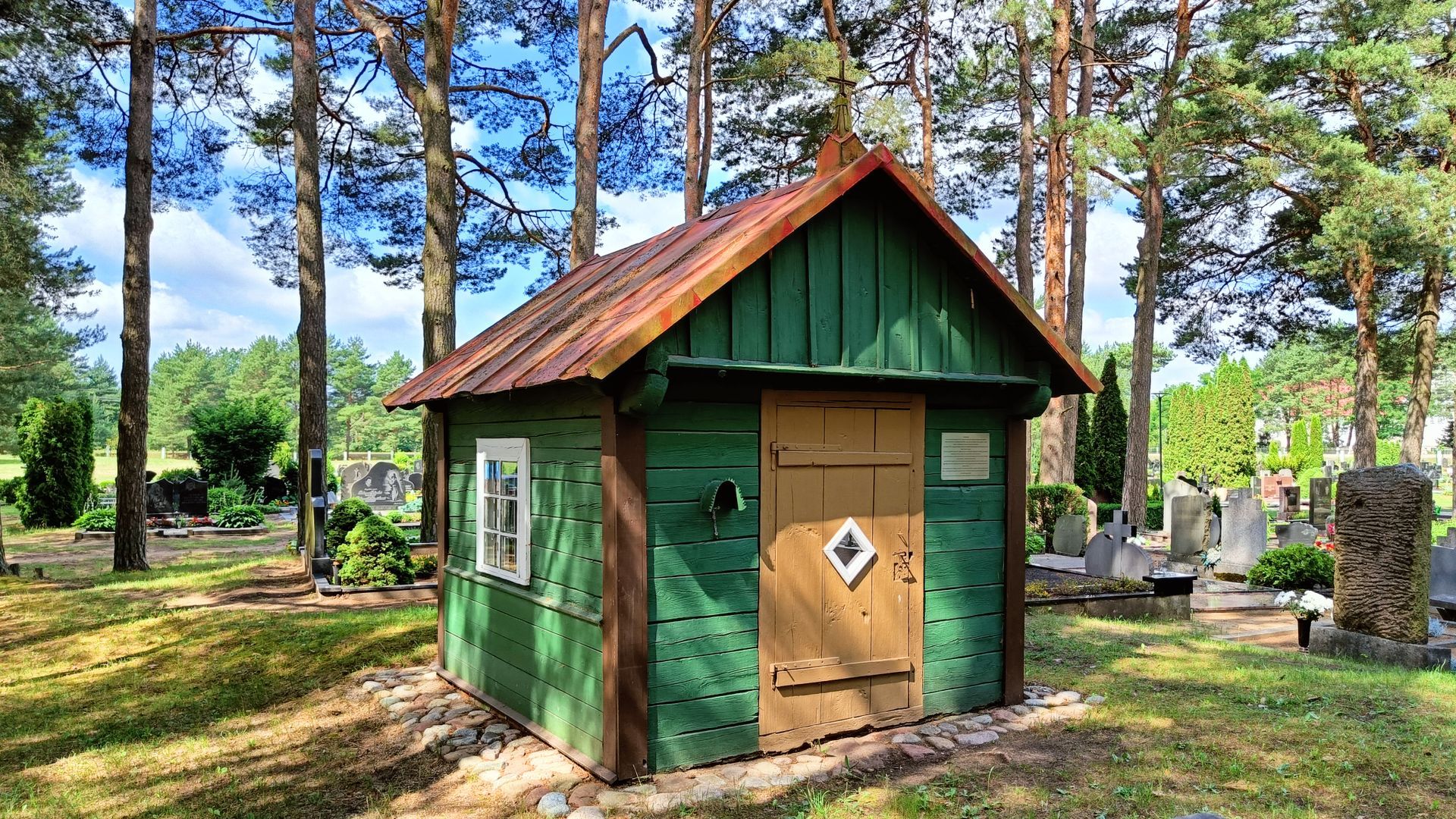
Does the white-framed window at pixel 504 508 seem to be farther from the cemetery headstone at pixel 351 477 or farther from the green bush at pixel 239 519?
the cemetery headstone at pixel 351 477

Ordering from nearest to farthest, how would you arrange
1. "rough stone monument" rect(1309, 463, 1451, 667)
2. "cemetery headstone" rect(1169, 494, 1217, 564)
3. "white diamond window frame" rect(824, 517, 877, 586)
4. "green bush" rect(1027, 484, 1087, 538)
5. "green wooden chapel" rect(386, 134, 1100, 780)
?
"green wooden chapel" rect(386, 134, 1100, 780) → "white diamond window frame" rect(824, 517, 877, 586) → "rough stone monument" rect(1309, 463, 1451, 667) → "cemetery headstone" rect(1169, 494, 1217, 564) → "green bush" rect(1027, 484, 1087, 538)

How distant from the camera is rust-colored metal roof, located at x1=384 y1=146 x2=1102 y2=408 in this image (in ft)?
15.8

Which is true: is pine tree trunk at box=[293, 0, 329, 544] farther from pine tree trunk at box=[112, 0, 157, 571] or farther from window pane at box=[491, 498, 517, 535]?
window pane at box=[491, 498, 517, 535]

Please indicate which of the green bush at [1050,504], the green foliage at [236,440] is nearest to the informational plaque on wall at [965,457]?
the green bush at [1050,504]

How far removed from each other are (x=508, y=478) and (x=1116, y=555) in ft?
34.4

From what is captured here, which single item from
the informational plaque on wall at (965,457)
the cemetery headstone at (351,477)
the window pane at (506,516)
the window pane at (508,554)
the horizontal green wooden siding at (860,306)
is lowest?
the cemetery headstone at (351,477)

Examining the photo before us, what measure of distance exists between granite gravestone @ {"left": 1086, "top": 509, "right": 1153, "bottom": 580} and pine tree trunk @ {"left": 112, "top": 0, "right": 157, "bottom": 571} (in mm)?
15120

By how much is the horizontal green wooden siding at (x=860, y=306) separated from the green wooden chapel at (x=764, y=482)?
2cm

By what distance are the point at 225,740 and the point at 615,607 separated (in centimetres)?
340

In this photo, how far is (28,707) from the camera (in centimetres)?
722

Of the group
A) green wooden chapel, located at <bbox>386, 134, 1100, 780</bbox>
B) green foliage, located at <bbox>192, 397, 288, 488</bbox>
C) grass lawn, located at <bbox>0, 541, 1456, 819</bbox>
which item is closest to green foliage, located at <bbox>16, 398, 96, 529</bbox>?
green foliage, located at <bbox>192, 397, 288, 488</bbox>

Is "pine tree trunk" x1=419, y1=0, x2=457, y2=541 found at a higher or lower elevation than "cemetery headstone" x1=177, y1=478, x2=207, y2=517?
higher

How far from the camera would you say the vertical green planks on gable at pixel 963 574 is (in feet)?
20.8

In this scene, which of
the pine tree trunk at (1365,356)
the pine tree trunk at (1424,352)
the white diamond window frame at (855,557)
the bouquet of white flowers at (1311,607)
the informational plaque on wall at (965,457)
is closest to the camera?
the white diamond window frame at (855,557)
